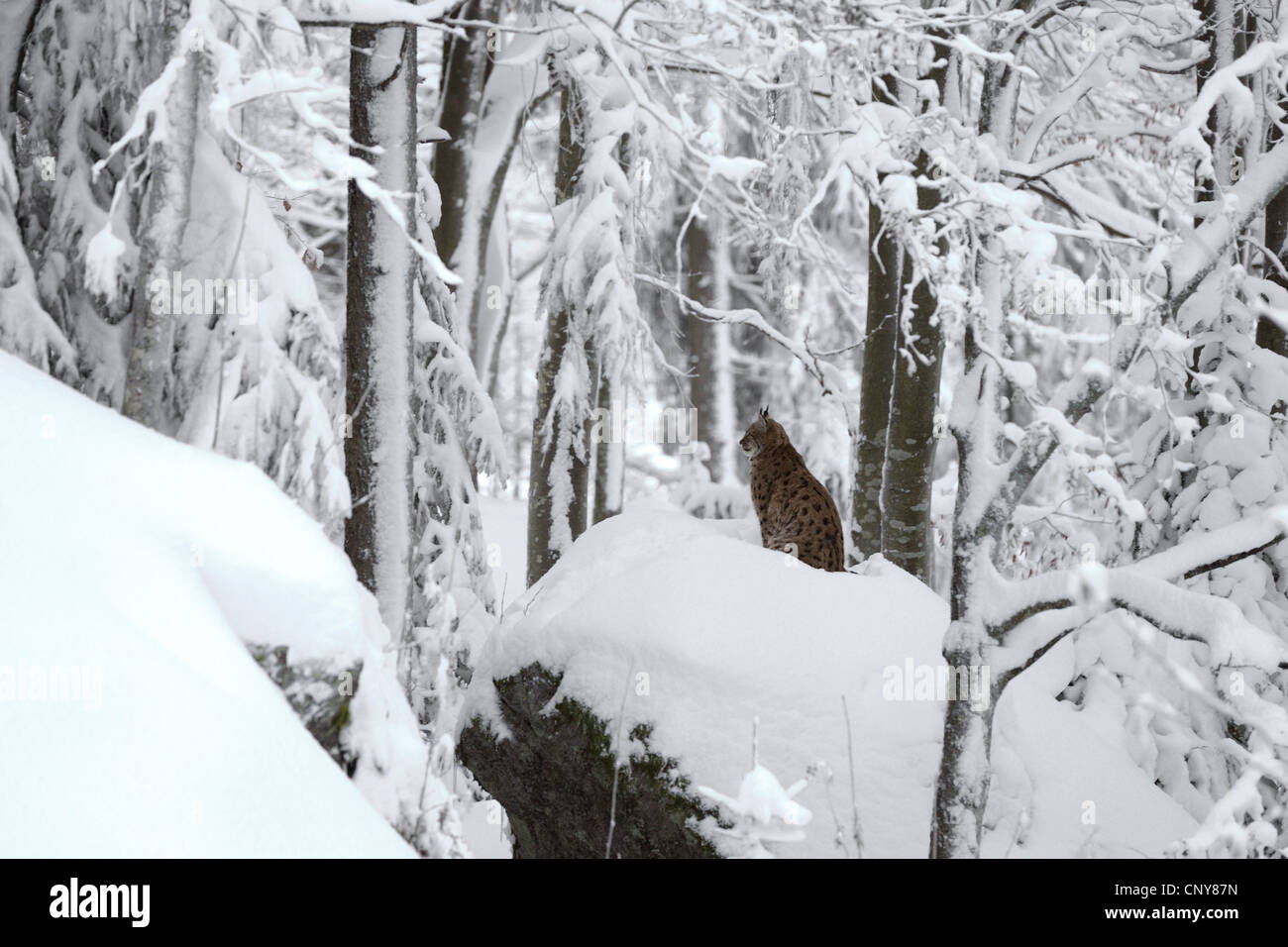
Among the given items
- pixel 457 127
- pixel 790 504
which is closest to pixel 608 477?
pixel 457 127

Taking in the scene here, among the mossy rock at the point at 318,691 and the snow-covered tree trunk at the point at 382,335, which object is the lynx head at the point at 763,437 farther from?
the mossy rock at the point at 318,691

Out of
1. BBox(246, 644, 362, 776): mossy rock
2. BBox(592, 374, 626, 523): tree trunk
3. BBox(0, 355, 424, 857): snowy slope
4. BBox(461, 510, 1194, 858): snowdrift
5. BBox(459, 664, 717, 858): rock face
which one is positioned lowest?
BBox(592, 374, 626, 523): tree trunk

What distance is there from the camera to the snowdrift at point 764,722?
4.64 metres

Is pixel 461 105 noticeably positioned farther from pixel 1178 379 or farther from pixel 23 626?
pixel 23 626

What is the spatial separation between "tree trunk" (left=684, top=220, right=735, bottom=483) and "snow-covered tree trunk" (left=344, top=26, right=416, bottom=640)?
26.0ft

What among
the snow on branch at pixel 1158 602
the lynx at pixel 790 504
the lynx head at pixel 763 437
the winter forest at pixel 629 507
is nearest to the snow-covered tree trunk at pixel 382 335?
the winter forest at pixel 629 507

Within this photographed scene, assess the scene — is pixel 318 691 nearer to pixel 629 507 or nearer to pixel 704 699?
pixel 704 699

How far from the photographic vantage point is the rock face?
486 centimetres

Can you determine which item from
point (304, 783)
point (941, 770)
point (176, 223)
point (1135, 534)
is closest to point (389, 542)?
point (176, 223)

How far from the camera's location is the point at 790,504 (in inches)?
289

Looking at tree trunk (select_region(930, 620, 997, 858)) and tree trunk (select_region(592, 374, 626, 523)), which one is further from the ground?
tree trunk (select_region(930, 620, 997, 858))

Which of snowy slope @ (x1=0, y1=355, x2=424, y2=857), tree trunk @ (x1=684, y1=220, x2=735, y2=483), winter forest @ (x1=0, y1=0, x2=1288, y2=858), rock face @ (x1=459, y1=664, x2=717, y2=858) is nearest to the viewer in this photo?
snowy slope @ (x1=0, y1=355, x2=424, y2=857)

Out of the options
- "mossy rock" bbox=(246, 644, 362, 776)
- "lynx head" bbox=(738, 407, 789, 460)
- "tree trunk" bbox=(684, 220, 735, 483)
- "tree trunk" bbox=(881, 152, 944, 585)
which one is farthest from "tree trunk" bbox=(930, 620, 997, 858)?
"tree trunk" bbox=(684, 220, 735, 483)

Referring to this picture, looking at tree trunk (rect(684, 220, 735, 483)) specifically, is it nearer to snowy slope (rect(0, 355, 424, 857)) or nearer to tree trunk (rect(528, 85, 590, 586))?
tree trunk (rect(528, 85, 590, 586))
